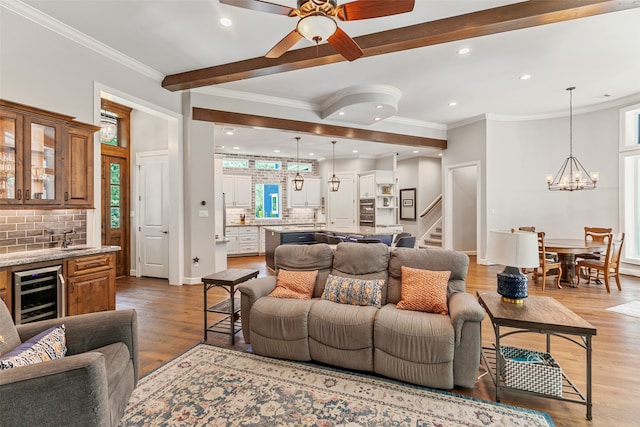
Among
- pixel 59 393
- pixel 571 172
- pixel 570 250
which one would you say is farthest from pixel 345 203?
pixel 59 393

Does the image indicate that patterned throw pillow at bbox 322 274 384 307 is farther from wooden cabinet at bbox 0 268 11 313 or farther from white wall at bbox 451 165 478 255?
white wall at bbox 451 165 478 255

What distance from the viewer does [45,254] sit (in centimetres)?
304

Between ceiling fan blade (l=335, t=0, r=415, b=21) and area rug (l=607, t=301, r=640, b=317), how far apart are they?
14.6 feet

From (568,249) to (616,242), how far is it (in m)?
1.03

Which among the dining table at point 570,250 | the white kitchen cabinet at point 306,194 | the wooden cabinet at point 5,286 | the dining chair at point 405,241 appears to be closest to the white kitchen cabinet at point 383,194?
the white kitchen cabinet at point 306,194

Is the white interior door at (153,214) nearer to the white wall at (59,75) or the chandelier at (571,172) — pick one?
the white wall at (59,75)

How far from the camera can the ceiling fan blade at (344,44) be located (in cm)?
249

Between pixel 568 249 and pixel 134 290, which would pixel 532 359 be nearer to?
pixel 568 249

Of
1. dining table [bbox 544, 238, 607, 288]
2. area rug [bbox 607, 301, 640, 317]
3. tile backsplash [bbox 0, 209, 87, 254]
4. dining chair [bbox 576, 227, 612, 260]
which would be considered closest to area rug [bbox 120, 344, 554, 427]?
tile backsplash [bbox 0, 209, 87, 254]

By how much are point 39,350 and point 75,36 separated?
374 cm

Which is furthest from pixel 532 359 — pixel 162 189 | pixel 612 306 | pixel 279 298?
pixel 162 189

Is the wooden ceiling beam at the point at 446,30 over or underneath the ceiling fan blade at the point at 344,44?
over

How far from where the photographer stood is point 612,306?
4.15m

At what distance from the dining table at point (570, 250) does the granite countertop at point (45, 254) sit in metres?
6.25
